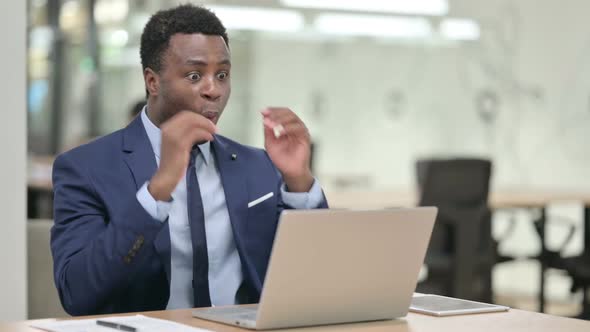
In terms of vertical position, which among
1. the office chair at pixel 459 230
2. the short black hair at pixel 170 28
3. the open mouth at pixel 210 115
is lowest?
the office chair at pixel 459 230

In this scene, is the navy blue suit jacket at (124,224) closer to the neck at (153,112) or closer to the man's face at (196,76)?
the neck at (153,112)

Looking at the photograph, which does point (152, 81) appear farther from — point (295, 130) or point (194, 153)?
point (295, 130)

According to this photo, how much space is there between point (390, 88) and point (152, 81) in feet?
16.1

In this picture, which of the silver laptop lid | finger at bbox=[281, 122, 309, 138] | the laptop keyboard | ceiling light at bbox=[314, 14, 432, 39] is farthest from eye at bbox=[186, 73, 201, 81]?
ceiling light at bbox=[314, 14, 432, 39]

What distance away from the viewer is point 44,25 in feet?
23.6

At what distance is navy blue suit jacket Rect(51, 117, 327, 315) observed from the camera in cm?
213

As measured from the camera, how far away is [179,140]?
2.08 metres

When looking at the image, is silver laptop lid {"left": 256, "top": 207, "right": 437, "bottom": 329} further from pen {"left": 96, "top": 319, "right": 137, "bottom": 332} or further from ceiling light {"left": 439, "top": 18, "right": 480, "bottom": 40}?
ceiling light {"left": 439, "top": 18, "right": 480, "bottom": 40}

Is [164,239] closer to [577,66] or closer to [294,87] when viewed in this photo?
[294,87]

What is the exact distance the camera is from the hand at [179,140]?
82.0 inches

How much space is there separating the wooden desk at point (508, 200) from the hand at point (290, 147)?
3.18 m
